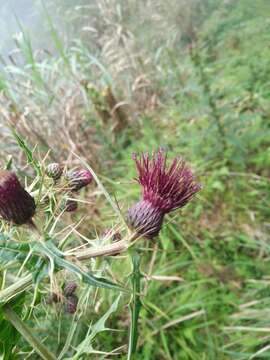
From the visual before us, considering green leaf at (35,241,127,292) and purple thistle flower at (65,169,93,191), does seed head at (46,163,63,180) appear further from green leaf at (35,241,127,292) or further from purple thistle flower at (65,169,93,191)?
green leaf at (35,241,127,292)

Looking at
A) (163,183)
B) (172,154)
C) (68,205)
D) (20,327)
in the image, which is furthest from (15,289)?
(172,154)

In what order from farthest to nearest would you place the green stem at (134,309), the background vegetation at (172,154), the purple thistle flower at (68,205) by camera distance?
the background vegetation at (172,154) < the purple thistle flower at (68,205) < the green stem at (134,309)

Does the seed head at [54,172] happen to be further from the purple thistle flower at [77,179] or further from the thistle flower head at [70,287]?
the thistle flower head at [70,287]

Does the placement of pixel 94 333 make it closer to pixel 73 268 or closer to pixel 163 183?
pixel 73 268

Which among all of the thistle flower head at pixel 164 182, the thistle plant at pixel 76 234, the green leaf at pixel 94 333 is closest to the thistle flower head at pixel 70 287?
the thistle plant at pixel 76 234

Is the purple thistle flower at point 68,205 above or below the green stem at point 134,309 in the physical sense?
above

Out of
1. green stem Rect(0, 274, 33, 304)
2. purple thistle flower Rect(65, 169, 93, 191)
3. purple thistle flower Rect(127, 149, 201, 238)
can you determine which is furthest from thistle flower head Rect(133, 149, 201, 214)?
A: green stem Rect(0, 274, 33, 304)

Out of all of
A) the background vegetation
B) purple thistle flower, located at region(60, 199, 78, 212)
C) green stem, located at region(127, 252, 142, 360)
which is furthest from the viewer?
the background vegetation
